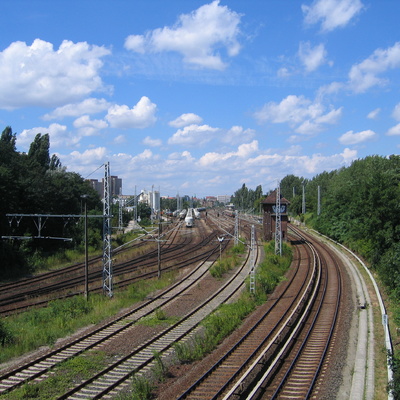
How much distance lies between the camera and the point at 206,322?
19.8 meters

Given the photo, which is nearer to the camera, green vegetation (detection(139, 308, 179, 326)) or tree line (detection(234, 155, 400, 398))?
green vegetation (detection(139, 308, 179, 326))

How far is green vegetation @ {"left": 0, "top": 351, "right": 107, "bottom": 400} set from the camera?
39.3 feet

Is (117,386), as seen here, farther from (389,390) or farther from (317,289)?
(317,289)

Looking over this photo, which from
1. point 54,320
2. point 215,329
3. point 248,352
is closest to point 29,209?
point 54,320

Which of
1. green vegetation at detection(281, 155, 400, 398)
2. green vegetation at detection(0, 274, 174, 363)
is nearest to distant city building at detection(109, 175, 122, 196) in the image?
green vegetation at detection(0, 274, 174, 363)

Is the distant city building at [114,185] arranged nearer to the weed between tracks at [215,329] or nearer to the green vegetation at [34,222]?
the green vegetation at [34,222]

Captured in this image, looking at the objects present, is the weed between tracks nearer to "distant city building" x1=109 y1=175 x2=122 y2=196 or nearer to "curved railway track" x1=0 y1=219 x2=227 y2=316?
"curved railway track" x1=0 y1=219 x2=227 y2=316

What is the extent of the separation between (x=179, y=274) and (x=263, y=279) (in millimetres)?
8662

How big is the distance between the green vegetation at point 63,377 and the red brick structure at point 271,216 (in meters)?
36.3

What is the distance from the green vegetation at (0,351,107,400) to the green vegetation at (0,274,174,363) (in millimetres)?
2474

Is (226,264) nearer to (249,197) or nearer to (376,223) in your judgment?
(376,223)

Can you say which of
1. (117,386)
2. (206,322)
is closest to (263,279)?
(206,322)

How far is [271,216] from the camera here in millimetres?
52688

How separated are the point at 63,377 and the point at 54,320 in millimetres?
7737
